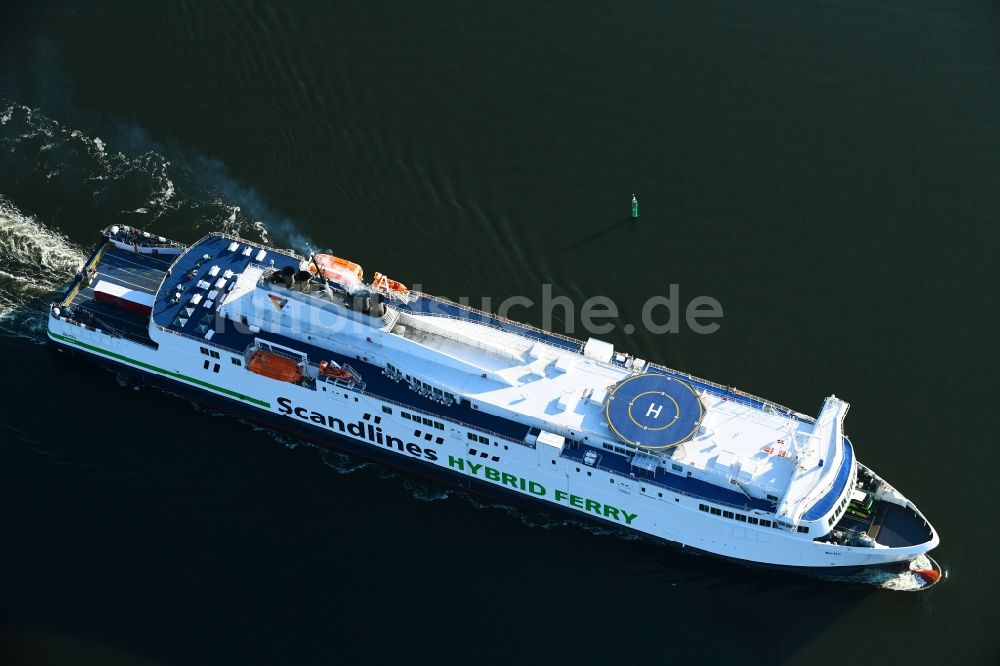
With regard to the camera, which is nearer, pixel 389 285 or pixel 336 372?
pixel 336 372

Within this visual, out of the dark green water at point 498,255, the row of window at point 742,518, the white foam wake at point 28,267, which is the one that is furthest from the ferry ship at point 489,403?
the white foam wake at point 28,267

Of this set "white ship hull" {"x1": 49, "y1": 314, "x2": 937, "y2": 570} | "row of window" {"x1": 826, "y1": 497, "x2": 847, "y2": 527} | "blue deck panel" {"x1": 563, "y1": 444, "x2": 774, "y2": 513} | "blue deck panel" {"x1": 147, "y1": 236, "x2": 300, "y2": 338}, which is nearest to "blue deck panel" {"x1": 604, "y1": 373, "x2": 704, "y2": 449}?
"blue deck panel" {"x1": 563, "y1": 444, "x2": 774, "y2": 513}

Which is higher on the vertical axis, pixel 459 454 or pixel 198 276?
pixel 198 276

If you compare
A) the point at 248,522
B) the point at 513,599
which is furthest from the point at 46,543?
the point at 513,599

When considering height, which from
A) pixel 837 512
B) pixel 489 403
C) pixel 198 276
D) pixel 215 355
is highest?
pixel 198 276

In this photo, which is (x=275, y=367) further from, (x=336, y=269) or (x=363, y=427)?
(x=336, y=269)

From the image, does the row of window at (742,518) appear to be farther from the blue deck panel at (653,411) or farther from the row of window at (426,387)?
the row of window at (426,387)

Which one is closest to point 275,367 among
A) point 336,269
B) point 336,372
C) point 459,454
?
point 336,372
